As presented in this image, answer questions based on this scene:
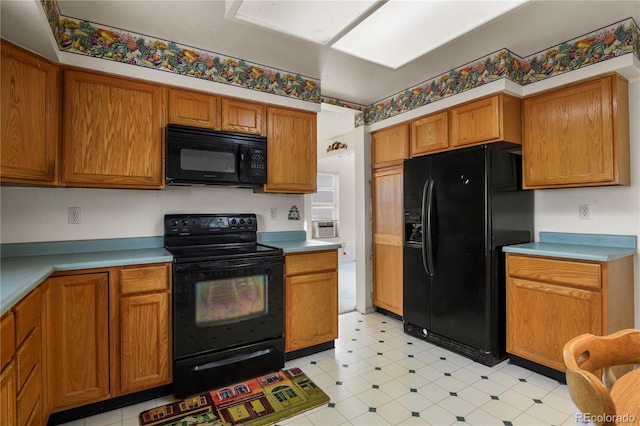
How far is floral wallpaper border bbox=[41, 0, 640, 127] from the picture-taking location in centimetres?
222

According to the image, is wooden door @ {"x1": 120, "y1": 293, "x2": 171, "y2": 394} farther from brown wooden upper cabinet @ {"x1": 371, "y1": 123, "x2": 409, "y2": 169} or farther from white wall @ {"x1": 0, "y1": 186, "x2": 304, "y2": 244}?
brown wooden upper cabinet @ {"x1": 371, "y1": 123, "x2": 409, "y2": 169}

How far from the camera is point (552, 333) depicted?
236 centimetres

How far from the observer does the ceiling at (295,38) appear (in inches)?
72.2

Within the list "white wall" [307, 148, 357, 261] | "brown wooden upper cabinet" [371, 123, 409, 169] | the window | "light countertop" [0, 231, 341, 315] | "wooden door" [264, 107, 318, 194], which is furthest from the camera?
"white wall" [307, 148, 357, 261]

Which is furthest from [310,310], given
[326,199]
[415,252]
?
[326,199]

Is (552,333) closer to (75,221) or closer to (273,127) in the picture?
(273,127)

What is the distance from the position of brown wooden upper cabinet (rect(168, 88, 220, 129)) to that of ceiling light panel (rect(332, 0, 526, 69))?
1083 mm

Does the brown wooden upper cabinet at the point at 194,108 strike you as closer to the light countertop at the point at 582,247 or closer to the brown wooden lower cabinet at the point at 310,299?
the brown wooden lower cabinet at the point at 310,299

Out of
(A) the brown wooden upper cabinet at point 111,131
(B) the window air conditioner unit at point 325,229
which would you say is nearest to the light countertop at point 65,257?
(A) the brown wooden upper cabinet at point 111,131

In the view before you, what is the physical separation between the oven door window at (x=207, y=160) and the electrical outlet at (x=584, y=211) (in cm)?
279

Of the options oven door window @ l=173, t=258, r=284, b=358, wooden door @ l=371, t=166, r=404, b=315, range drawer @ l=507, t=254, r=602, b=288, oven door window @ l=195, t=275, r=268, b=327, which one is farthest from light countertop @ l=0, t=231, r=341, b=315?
range drawer @ l=507, t=254, r=602, b=288

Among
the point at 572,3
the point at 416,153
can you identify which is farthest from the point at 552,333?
the point at 572,3

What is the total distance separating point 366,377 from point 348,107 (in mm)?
2819

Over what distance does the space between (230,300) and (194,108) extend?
58.7 inches
